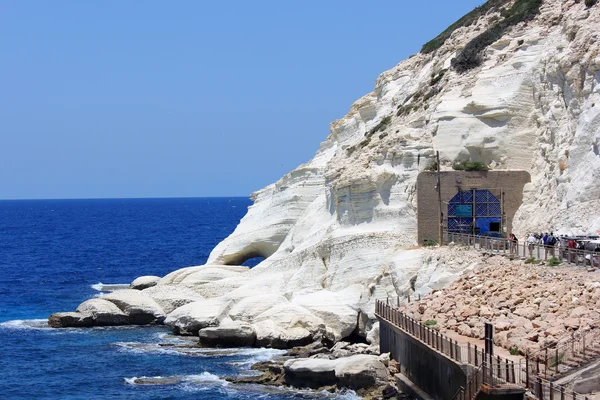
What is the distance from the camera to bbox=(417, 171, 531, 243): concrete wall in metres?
49.2

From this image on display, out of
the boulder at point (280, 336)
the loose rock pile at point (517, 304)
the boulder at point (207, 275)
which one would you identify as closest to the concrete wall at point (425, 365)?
the loose rock pile at point (517, 304)

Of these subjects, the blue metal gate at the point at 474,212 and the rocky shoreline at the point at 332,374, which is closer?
the rocky shoreline at the point at 332,374

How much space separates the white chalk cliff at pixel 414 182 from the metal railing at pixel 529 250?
1541 millimetres

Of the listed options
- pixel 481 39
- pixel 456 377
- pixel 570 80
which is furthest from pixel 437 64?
pixel 456 377

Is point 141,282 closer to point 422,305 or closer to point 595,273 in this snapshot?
point 422,305

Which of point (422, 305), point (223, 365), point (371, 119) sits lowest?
point (223, 365)

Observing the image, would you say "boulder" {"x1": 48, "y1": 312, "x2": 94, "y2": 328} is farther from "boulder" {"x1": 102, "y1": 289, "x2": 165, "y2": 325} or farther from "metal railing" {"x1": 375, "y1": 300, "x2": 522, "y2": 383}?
"metal railing" {"x1": 375, "y1": 300, "x2": 522, "y2": 383}

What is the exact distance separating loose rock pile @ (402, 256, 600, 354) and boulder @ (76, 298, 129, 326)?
1788 centimetres

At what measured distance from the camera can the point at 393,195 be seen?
168 feet

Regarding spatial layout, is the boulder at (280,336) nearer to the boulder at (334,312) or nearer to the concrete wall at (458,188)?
the boulder at (334,312)

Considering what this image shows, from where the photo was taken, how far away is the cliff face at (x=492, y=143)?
149ft

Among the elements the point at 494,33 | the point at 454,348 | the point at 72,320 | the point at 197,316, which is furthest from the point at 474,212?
the point at 454,348

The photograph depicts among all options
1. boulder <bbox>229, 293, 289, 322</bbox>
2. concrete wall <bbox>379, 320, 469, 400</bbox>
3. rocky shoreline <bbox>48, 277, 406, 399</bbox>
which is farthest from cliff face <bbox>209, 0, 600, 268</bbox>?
concrete wall <bbox>379, 320, 469, 400</bbox>

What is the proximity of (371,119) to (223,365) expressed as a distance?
28.9 meters
